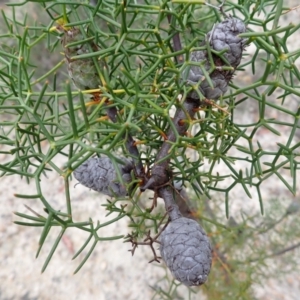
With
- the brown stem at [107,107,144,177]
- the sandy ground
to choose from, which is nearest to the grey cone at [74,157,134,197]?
the brown stem at [107,107,144,177]

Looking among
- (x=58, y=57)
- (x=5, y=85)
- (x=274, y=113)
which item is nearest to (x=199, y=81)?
(x=5, y=85)

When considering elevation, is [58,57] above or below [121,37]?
above

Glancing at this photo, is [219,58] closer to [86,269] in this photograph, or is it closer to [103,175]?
[103,175]

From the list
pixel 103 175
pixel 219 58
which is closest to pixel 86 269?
pixel 103 175

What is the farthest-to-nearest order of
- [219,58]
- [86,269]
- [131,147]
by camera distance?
1. [86,269]
2. [131,147]
3. [219,58]

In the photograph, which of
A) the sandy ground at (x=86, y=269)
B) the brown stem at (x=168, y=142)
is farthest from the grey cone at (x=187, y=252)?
the sandy ground at (x=86, y=269)

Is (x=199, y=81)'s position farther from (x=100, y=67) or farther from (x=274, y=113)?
(x=274, y=113)

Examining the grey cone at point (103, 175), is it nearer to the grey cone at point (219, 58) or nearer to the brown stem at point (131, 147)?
the brown stem at point (131, 147)

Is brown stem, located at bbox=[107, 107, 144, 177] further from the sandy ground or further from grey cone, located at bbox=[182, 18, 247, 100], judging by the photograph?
the sandy ground

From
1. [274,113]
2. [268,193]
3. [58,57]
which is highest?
[58,57]
